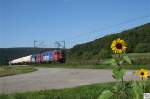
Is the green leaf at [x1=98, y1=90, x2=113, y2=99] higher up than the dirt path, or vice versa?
the green leaf at [x1=98, y1=90, x2=113, y2=99]

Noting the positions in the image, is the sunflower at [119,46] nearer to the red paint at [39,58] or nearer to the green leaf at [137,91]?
the green leaf at [137,91]

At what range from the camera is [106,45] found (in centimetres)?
11494

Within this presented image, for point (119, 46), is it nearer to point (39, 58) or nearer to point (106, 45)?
point (39, 58)

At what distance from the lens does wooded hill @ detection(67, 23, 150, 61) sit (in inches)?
4026

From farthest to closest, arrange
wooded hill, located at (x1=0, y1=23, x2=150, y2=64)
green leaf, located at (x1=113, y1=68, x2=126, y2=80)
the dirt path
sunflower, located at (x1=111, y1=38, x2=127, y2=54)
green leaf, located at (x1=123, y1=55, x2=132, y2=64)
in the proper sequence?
wooded hill, located at (x1=0, y1=23, x2=150, y2=64) → the dirt path → sunflower, located at (x1=111, y1=38, x2=127, y2=54) → green leaf, located at (x1=113, y1=68, x2=126, y2=80) → green leaf, located at (x1=123, y1=55, x2=132, y2=64)

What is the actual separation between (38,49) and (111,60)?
131 meters

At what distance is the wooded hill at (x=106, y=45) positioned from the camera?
102 meters

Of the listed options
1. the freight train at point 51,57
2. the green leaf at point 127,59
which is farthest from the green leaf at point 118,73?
the freight train at point 51,57

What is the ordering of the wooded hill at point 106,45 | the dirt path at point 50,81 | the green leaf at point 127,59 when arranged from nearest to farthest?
the green leaf at point 127,59 < the dirt path at point 50,81 < the wooded hill at point 106,45

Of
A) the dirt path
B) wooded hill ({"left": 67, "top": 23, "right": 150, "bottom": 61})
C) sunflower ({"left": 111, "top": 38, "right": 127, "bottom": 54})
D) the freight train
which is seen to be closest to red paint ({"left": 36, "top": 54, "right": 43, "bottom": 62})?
the freight train

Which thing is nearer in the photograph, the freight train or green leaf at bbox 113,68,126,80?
green leaf at bbox 113,68,126,80

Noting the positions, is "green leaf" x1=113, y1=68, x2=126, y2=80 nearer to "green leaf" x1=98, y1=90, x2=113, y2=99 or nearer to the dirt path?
"green leaf" x1=98, y1=90, x2=113, y2=99

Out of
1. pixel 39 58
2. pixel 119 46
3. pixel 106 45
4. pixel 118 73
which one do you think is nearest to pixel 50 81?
pixel 119 46

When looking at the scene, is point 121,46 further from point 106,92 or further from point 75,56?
point 75,56
